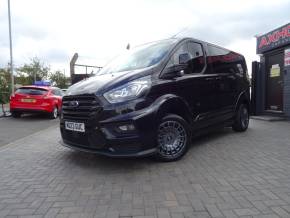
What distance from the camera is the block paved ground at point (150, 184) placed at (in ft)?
10.0

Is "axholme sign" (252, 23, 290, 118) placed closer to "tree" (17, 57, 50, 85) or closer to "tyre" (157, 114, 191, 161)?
"tyre" (157, 114, 191, 161)

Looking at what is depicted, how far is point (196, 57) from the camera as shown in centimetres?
558

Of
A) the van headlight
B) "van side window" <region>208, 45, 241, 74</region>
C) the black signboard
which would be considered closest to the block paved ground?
the van headlight

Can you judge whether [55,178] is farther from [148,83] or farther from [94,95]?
[148,83]

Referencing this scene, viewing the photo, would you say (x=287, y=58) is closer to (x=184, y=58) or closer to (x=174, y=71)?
(x=184, y=58)

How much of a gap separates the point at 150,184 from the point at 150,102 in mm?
1210

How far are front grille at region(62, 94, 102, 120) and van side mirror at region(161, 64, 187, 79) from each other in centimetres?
117

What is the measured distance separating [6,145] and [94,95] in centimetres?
359

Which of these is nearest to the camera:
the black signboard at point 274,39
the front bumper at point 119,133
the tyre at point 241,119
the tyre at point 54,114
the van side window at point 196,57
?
the front bumper at point 119,133

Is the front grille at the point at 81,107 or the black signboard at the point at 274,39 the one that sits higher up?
the black signboard at the point at 274,39

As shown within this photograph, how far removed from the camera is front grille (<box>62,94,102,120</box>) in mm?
4218

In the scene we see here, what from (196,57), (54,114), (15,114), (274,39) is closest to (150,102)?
(196,57)

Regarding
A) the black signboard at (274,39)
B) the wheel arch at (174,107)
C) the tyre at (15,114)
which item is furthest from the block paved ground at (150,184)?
the tyre at (15,114)

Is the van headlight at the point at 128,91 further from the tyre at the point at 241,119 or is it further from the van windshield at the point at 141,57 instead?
the tyre at the point at 241,119
